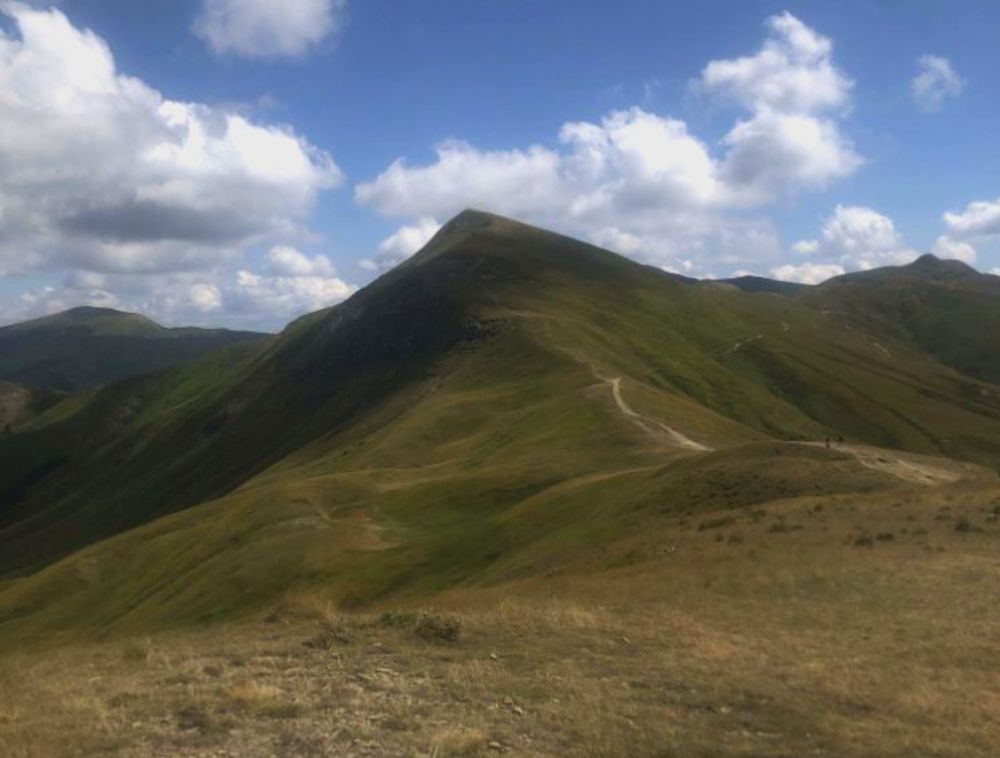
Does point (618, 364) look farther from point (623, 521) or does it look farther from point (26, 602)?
point (623, 521)

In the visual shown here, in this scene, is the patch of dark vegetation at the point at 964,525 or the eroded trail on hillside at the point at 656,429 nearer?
the patch of dark vegetation at the point at 964,525

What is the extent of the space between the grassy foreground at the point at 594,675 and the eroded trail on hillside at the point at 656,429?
42032 millimetres

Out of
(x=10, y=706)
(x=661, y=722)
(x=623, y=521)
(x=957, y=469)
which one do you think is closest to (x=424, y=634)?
(x=661, y=722)

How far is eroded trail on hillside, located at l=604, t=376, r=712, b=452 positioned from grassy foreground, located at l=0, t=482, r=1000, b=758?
42032 mm

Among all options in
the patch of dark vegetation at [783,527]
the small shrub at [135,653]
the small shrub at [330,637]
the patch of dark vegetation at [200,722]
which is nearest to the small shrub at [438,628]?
the small shrub at [330,637]

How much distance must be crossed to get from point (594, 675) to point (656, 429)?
211 feet

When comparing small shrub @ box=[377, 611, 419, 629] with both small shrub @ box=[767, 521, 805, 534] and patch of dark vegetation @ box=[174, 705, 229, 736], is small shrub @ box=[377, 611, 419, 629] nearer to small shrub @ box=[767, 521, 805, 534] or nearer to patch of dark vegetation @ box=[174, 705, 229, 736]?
patch of dark vegetation @ box=[174, 705, 229, 736]

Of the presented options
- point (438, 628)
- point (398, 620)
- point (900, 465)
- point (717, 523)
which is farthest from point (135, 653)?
point (900, 465)

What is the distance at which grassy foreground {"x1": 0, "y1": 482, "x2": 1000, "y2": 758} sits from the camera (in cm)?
1533

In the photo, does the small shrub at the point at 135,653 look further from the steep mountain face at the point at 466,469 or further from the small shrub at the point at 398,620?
the steep mountain face at the point at 466,469

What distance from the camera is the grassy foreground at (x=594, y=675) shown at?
1533 cm

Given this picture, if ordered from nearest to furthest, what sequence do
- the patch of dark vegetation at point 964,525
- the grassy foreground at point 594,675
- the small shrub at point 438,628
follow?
the grassy foreground at point 594,675 → the small shrub at point 438,628 → the patch of dark vegetation at point 964,525

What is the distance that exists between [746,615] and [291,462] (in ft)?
435

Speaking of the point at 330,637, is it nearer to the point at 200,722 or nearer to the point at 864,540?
the point at 200,722
